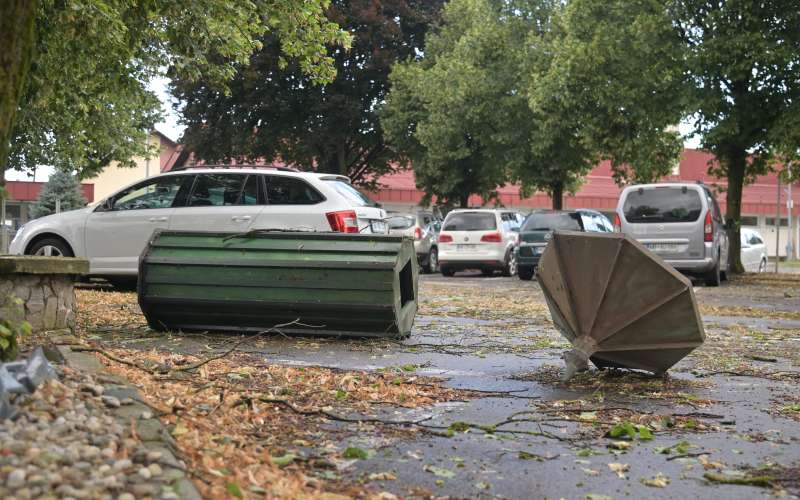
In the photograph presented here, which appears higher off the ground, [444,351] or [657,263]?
[657,263]

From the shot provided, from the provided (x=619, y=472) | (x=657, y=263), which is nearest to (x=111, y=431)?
(x=619, y=472)

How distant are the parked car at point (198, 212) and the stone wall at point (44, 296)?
16.0 feet

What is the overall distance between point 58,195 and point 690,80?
169 ft

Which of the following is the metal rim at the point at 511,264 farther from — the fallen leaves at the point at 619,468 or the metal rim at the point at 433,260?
the fallen leaves at the point at 619,468

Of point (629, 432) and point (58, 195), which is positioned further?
point (58, 195)

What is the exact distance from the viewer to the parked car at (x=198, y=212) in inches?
519

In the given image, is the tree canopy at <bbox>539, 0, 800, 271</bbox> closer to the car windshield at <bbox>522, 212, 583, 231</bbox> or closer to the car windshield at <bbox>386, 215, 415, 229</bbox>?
the car windshield at <bbox>522, 212, 583, 231</bbox>

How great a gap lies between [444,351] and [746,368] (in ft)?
8.73

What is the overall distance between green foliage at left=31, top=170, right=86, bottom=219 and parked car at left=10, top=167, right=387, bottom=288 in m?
54.3

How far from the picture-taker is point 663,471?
486cm

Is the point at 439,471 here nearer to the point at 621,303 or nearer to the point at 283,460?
the point at 283,460

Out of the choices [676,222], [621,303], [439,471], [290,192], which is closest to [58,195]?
[676,222]

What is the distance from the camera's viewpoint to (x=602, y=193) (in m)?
66.9

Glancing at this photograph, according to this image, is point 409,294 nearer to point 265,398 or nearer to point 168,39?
point 265,398
